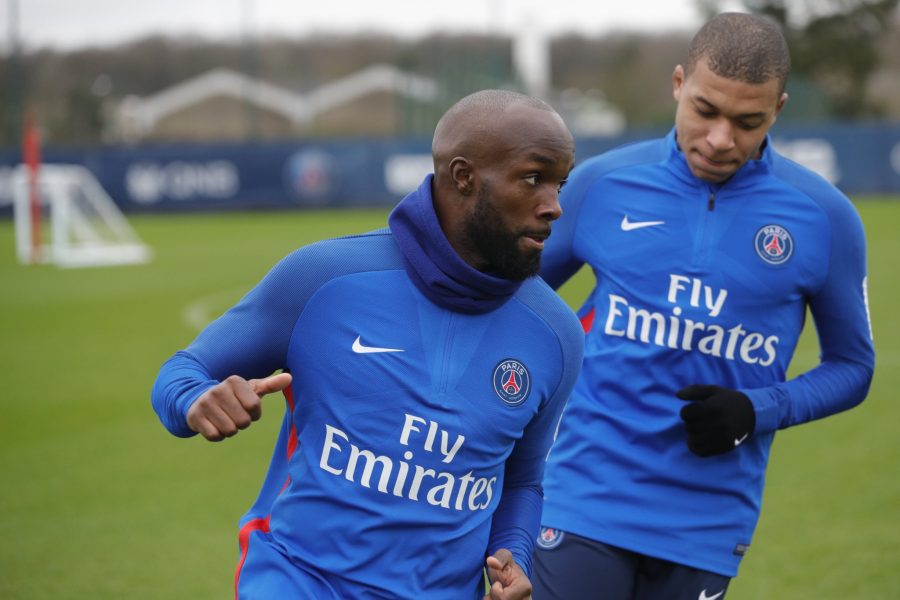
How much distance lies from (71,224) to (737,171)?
25.4 meters

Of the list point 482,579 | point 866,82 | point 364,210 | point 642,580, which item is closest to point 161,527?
point 642,580

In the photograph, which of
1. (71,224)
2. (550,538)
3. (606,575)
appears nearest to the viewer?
(606,575)

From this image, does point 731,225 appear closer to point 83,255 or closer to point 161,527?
point 161,527

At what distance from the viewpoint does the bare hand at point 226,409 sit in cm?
253

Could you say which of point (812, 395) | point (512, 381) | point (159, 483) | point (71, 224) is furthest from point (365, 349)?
point (71, 224)

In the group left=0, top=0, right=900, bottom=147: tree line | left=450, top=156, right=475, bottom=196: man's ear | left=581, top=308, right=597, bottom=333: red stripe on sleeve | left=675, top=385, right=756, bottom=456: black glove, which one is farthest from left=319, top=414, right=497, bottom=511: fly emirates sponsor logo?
left=0, top=0, right=900, bottom=147: tree line

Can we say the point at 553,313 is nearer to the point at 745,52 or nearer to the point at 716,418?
the point at 716,418

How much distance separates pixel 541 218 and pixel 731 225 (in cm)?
119

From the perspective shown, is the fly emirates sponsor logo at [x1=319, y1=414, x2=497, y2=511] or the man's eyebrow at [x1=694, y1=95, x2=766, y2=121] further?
the man's eyebrow at [x1=694, y1=95, x2=766, y2=121]

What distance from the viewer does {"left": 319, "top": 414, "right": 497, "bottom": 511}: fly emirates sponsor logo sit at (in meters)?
2.90

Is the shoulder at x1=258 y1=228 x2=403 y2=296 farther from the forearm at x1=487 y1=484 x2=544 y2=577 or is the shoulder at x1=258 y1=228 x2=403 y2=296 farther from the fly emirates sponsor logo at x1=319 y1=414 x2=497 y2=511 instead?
the forearm at x1=487 y1=484 x2=544 y2=577

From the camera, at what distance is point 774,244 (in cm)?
385

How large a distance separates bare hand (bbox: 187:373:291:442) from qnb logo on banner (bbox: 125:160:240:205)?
30.2m

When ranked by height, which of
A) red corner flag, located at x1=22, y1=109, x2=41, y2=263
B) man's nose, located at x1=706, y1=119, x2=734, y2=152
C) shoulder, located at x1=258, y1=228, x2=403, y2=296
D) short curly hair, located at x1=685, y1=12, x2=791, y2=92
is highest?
short curly hair, located at x1=685, y1=12, x2=791, y2=92
